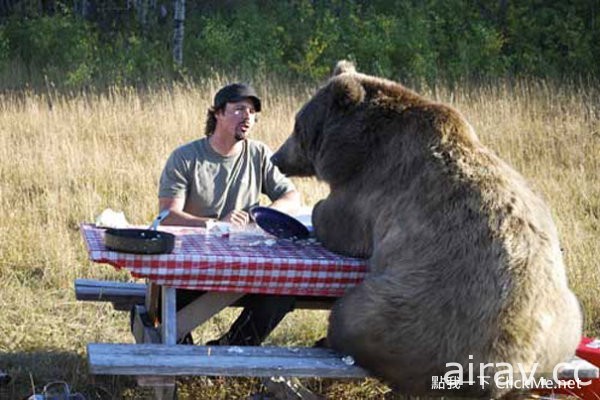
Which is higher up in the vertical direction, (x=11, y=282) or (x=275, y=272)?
(x=275, y=272)

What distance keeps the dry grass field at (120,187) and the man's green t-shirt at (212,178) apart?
78 centimetres

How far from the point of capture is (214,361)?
4.09 m

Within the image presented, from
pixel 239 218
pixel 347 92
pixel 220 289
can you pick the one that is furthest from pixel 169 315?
pixel 347 92

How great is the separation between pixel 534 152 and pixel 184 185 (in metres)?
6.05

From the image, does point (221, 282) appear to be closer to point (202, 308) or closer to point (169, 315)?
point (169, 315)

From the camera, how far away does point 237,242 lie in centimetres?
478

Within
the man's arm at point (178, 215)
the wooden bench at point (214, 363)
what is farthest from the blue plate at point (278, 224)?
the wooden bench at point (214, 363)

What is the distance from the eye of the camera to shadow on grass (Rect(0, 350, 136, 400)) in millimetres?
5207

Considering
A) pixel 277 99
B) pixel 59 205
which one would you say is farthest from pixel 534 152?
pixel 59 205

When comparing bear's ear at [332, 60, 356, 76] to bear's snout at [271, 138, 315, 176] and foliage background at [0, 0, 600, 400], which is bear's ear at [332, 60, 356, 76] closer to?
bear's snout at [271, 138, 315, 176]

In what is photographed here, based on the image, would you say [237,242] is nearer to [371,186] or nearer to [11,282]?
[371,186]

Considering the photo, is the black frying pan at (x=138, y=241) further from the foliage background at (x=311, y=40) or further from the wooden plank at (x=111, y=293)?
the foliage background at (x=311, y=40)

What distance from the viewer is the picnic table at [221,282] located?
13.4 ft

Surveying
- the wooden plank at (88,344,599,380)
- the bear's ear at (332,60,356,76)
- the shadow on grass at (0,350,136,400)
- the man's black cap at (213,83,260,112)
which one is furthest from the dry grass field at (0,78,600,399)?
the bear's ear at (332,60,356,76)
